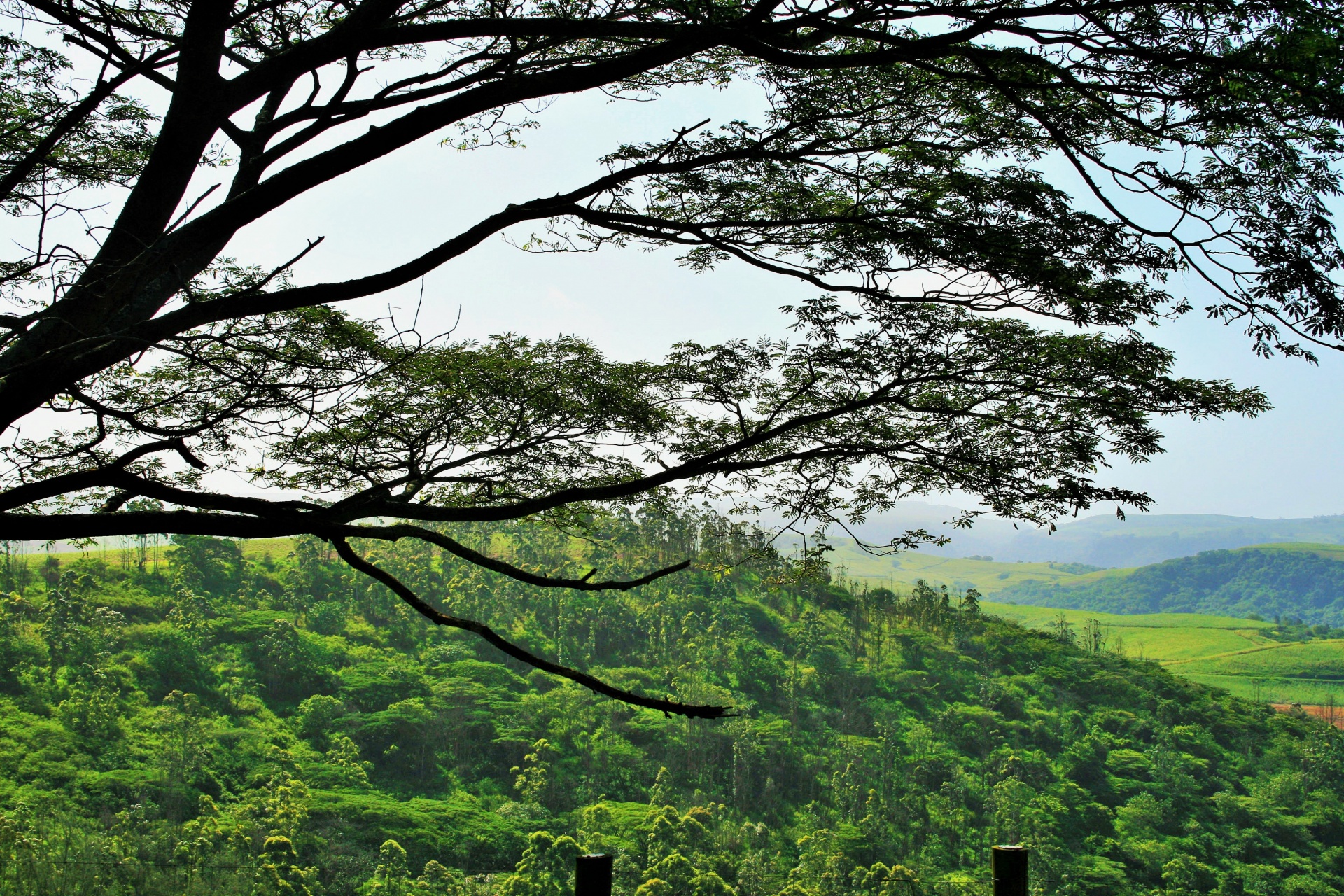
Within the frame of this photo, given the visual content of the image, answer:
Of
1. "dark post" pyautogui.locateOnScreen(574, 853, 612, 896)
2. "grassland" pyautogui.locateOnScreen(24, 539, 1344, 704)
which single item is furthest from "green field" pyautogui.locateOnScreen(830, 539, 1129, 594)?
"dark post" pyautogui.locateOnScreen(574, 853, 612, 896)

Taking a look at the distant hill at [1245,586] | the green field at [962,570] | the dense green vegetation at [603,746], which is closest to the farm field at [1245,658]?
the dense green vegetation at [603,746]

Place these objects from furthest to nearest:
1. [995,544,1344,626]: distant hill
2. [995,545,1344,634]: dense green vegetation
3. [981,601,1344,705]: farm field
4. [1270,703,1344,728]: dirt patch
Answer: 1. [995,544,1344,626]: distant hill
2. [995,545,1344,634]: dense green vegetation
3. [981,601,1344,705]: farm field
4. [1270,703,1344,728]: dirt patch

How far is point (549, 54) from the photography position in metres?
4.14

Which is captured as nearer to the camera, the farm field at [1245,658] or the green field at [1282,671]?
the green field at [1282,671]

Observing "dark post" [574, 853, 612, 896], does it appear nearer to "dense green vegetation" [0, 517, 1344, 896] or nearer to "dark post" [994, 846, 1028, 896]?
"dark post" [994, 846, 1028, 896]

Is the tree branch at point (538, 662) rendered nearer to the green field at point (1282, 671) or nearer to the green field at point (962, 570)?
the green field at point (1282, 671)

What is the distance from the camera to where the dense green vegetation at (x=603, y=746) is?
20.5 metres

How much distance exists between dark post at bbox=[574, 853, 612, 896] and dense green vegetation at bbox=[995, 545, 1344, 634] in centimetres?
10590

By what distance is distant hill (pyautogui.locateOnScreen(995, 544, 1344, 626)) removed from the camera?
3762 inches

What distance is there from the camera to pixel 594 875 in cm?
210

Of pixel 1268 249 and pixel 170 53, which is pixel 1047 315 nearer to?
pixel 1268 249

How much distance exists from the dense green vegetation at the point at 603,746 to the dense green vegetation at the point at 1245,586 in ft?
239

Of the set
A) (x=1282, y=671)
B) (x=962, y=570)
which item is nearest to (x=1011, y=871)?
(x=1282, y=671)

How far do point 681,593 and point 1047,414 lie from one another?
26286mm
